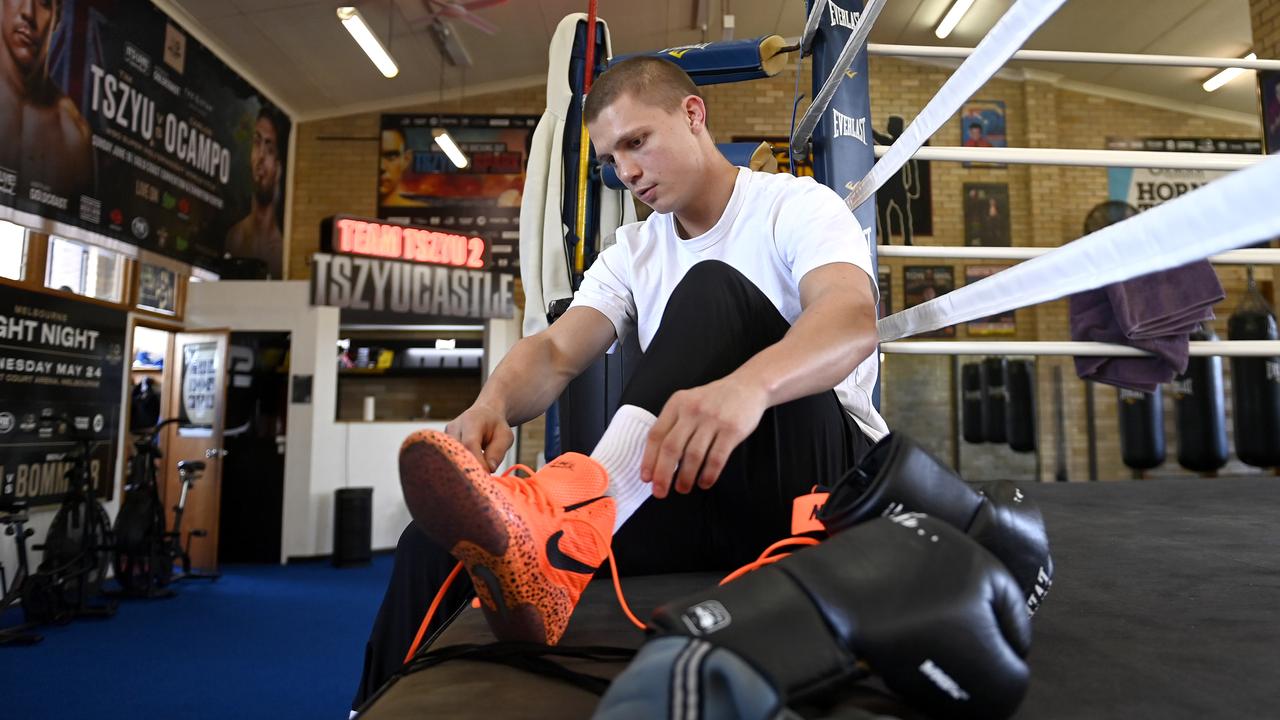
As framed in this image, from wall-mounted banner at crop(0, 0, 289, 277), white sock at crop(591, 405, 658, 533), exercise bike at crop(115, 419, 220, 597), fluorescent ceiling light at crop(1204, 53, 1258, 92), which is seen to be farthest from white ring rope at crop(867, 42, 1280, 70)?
fluorescent ceiling light at crop(1204, 53, 1258, 92)

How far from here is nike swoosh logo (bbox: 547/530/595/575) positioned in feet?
2.52

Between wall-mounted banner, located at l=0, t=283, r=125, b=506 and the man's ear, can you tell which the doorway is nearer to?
wall-mounted banner, located at l=0, t=283, r=125, b=506

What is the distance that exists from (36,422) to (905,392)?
23.1ft

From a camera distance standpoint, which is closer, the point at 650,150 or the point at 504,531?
the point at 504,531

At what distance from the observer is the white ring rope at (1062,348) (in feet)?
5.54

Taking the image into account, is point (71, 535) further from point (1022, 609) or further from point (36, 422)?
point (1022, 609)

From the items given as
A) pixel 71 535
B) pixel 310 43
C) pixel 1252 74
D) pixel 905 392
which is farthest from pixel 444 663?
pixel 1252 74

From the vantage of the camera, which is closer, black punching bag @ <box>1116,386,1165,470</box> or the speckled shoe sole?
the speckled shoe sole

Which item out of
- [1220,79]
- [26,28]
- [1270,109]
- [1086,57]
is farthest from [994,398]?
[26,28]

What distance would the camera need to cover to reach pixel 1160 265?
0.59 m

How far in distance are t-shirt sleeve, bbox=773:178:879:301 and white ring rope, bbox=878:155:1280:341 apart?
0.24 m

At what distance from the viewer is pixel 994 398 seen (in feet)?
23.8

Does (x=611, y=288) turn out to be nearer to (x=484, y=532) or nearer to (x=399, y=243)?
(x=484, y=532)

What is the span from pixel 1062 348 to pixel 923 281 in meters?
6.53
